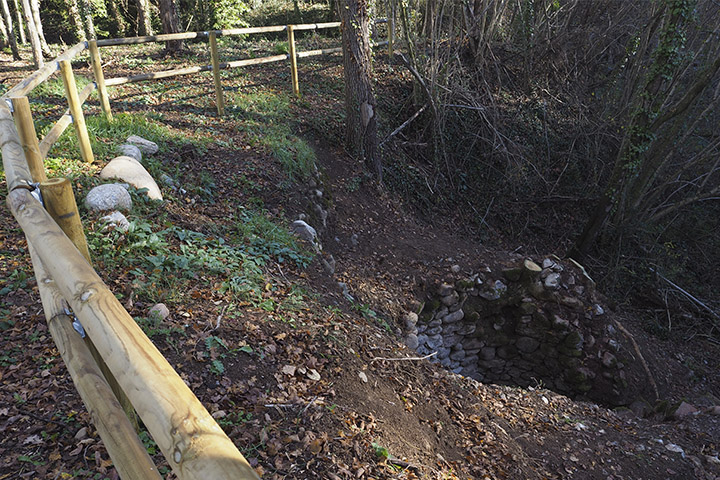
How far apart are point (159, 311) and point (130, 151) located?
9.39 feet

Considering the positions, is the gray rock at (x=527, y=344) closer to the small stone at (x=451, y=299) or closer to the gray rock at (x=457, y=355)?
the gray rock at (x=457, y=355)

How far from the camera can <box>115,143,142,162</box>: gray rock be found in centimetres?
516

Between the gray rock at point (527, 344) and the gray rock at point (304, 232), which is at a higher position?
the gray rock at point (304, 232)

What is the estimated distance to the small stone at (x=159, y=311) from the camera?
10.0 ft

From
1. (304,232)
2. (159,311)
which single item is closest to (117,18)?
(304,232)

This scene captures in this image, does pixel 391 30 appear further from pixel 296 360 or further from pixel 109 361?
pixel 109 361

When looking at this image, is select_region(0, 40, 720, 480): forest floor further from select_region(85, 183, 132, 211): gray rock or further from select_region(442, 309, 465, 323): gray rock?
select_region(442, 309, 465, 323): gray rock

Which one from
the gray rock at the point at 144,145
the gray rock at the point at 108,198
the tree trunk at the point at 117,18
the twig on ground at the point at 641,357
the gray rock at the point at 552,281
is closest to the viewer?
the gray rock at the point at 108,198

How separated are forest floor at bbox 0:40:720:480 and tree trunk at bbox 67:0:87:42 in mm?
10445

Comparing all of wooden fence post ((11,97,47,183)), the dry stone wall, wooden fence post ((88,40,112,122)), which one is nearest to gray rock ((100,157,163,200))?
wooden fence post ((11,97,47,183))

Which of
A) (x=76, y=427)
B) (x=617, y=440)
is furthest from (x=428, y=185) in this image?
(x=76, y=427)

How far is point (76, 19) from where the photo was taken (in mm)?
15375

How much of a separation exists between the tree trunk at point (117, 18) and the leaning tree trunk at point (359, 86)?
1316 cm

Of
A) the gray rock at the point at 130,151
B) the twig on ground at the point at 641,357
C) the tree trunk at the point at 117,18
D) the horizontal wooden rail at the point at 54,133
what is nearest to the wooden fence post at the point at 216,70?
the horizontal wooden rail at the point at 54,133
